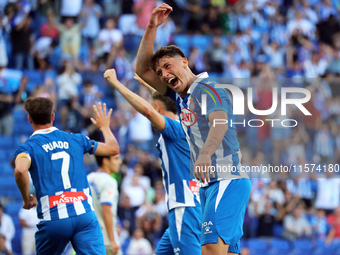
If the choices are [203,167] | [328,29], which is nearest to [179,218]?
[203,167]

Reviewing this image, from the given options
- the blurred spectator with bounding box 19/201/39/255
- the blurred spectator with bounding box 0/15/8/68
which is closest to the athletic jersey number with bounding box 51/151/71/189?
the blurred spectator with bounding box 19/201/39/255

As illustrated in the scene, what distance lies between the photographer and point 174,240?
6.70m

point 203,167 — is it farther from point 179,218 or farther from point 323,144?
point 323,144

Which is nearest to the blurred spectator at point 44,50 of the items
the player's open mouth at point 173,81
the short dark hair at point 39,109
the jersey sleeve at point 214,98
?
the short dark hair at point 39,109

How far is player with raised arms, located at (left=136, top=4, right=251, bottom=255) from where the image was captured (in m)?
5.42

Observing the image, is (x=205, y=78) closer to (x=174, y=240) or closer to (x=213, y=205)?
(x=213, y=205)

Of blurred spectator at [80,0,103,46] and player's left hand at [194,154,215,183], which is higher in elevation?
blurred spectator at [80,0,103,46]

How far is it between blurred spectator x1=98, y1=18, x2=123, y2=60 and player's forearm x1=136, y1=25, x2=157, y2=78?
11050mm

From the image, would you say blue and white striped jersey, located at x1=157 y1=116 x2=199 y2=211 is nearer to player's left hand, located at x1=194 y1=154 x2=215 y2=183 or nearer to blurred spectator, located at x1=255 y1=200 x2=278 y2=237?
player's left hand, located at x1=194 y1=154 x2=215 y2=183

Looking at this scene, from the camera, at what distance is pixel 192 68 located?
17.0 metres

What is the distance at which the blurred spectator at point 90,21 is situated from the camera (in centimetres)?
1780

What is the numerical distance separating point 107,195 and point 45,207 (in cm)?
183

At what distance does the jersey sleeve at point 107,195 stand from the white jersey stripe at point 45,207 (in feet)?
5.80

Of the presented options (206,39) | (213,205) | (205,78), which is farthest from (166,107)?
(206,39)
